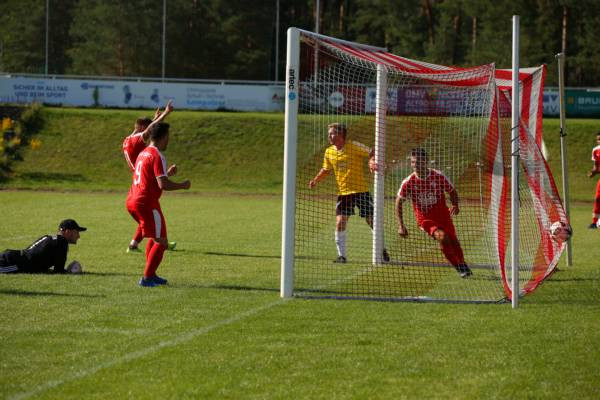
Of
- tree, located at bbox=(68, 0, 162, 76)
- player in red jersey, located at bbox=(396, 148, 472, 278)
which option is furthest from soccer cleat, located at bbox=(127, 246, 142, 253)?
tree, located at bbox=(68, 0, 162, 76)

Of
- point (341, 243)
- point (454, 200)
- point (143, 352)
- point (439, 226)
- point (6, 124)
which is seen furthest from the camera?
point (6, 124)

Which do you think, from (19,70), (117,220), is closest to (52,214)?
(117,220)

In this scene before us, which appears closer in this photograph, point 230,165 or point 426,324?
point 426,324

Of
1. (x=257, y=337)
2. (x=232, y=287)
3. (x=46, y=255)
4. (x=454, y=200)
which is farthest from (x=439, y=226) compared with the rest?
(x=46, y=255)

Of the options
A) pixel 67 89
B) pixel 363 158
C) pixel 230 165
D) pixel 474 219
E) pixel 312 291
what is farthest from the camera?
pixel 67 89

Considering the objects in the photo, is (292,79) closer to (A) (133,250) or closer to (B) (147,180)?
(B) (147,180)

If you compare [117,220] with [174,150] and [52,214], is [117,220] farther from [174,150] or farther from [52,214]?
[174,150]

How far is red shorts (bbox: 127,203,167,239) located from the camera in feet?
32.9

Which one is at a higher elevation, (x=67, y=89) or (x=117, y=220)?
(x=67, y=89)

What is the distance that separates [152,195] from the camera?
33.6ft

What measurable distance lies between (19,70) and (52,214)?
47.9m

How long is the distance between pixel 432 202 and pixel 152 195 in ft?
11.7

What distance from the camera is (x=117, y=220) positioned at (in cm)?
1916

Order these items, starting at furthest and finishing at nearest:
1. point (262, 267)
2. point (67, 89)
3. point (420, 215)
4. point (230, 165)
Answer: point (67, 89) → point (230, 165) → point (262, 267) → point (420, 215)
